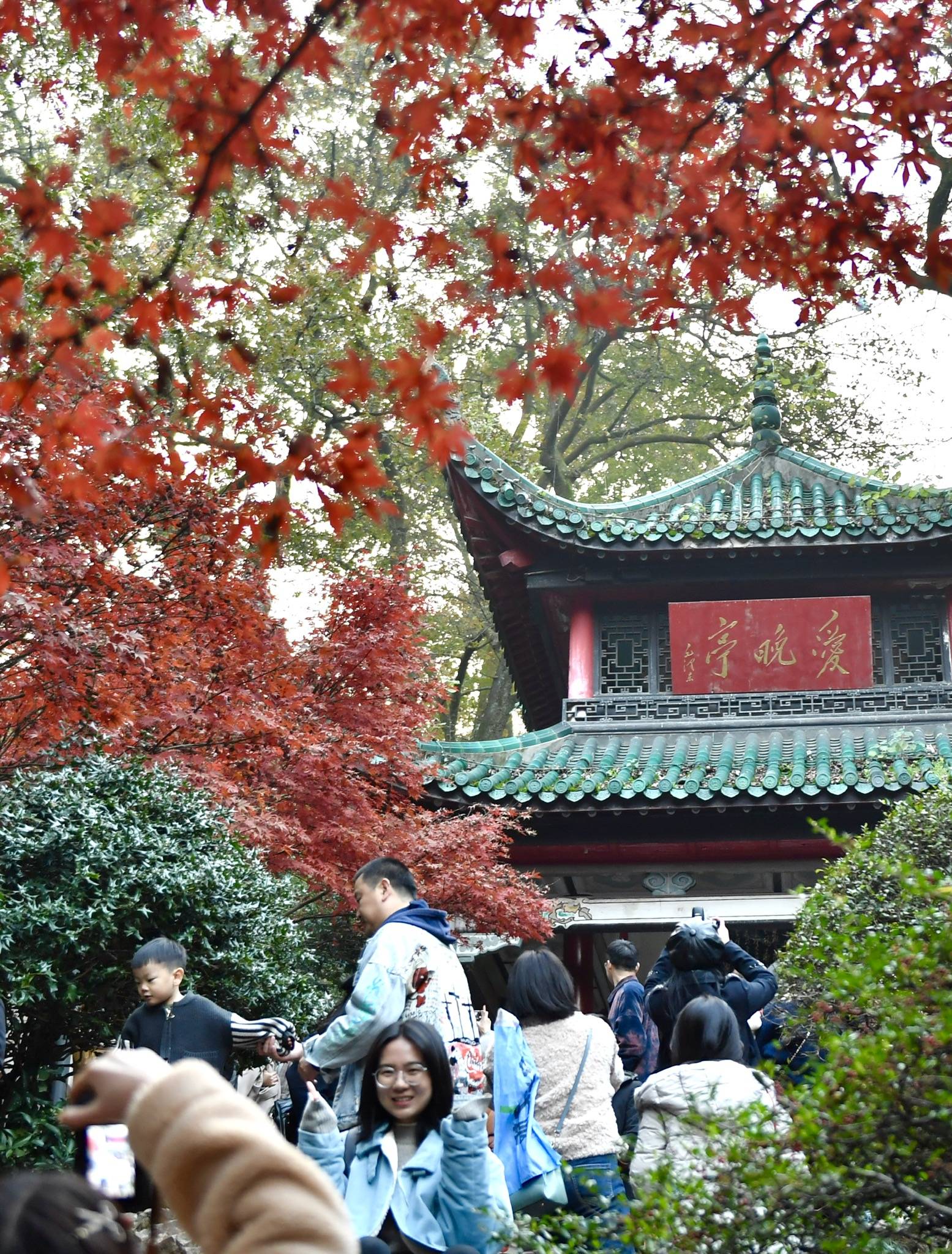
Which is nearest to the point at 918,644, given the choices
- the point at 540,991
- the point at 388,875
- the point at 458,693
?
the point at 540,991

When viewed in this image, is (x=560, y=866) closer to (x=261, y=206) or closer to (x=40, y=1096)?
(x=40, y=1096)

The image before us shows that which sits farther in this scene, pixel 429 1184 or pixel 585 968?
pixel 585 968

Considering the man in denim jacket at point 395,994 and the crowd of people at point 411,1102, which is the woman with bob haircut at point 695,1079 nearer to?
the crowd of people at point 411,1102

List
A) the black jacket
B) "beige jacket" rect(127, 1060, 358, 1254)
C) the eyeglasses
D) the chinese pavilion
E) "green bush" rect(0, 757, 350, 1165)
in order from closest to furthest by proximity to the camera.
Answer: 1. "beige jacket" rect(127, 1060, 358, 1254)
2. the eyeglasses
3. the black jacket
4. "green bush" rect(0, 757, 350, 1165)
5. the chinese pavilion

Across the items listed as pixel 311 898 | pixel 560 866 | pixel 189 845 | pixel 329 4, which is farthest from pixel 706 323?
pixel 329 4

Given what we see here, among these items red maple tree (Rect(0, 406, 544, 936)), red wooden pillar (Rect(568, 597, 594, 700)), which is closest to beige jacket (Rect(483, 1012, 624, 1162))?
red maple tree (Rect(0, 406, 544, 936))

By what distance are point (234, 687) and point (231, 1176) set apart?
8.00 metres

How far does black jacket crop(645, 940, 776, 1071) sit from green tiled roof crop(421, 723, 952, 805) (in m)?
4.63

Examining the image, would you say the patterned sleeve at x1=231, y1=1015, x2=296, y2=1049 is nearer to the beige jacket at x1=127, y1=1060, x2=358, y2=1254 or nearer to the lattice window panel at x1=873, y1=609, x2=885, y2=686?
the beige jacket at x1=127, y1=1060, x2=358, y2=1254

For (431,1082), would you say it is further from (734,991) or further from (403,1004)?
(734,991)

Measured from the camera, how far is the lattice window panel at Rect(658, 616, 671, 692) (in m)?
14.1

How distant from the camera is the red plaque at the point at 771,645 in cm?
1343

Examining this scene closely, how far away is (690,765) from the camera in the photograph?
12359 mm

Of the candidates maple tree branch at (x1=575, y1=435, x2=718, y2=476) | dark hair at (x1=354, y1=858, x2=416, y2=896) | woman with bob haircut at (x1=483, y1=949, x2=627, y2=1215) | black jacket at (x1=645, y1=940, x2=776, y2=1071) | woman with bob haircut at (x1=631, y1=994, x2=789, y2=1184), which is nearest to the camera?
woman with bob haircut at (x1=631, y1=994, x2=789, y2=1184)
